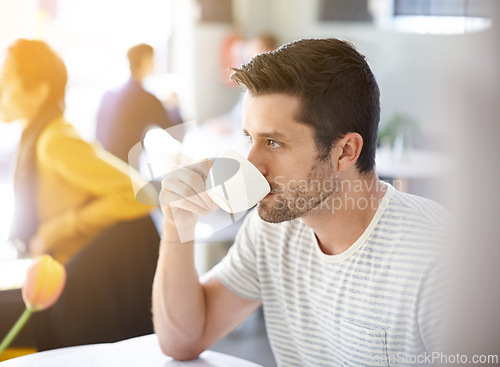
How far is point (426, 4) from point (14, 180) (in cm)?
320

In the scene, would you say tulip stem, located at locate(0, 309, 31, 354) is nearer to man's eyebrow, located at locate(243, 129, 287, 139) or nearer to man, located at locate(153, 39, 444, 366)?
man, located at locate(153, 39, 444, 366)

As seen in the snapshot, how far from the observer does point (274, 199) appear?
3.75ft

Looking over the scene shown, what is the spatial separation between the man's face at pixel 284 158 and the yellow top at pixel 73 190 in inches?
32.3

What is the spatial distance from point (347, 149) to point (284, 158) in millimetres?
135

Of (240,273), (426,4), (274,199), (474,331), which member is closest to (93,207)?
(240,273)

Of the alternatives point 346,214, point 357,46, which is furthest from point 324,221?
point 357,46

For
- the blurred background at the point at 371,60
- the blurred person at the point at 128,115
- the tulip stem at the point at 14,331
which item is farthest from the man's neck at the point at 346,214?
the blurred person at the point at 128,115

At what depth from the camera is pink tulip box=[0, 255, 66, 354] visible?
1318mm

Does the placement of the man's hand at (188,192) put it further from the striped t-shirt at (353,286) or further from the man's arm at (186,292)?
the striped t-shirt at (353,286)

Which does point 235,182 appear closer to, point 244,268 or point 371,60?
point 244,268

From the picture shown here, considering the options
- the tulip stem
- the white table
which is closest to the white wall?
the white table

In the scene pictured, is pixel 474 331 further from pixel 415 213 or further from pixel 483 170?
pixel 415 213

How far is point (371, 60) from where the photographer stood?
4.44 m

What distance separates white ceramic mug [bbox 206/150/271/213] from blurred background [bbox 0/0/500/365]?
320 millimetres
